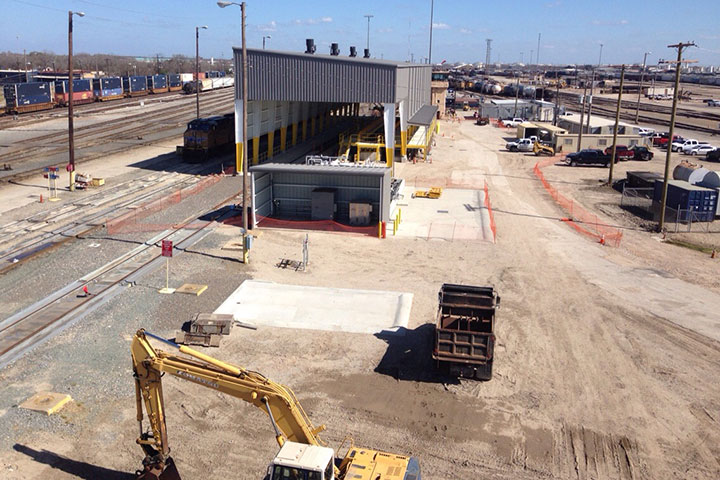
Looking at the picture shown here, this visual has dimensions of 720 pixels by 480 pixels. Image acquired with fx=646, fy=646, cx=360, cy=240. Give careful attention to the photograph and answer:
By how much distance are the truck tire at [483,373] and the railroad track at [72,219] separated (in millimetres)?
18580

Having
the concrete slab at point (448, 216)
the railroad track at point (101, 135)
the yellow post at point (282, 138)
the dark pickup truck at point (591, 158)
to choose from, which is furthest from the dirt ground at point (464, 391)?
the dark pickup truck at point (591, 158)

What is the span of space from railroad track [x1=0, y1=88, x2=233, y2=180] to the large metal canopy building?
14204 mm

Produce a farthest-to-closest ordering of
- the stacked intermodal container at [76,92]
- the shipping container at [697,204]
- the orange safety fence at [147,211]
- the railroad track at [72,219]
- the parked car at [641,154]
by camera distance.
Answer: the stacked intermodal container at [76,92]
the parked car at [641,154]
the shipping container at [697,204]
the orange safety fence at [147,211]
the railroad track at [72,219]

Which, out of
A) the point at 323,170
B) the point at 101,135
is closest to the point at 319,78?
the point at 323,170

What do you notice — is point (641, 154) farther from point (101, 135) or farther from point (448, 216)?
point (101, 135)

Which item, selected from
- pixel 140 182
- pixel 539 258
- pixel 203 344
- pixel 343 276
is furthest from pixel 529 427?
pixel 140 182

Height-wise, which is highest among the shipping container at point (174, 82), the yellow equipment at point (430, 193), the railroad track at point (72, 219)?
the shipping container at point (174, 82)

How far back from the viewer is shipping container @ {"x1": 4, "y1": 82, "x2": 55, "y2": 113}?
75.2m

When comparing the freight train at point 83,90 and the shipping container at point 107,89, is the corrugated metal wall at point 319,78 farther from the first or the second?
the shipping container at point 107,89

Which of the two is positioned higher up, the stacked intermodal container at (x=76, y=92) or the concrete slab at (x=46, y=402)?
the stacked intermodal container at (x=76, y=92)

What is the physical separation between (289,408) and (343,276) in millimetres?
14580

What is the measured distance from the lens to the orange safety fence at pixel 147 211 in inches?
1242

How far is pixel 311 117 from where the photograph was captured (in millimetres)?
64062

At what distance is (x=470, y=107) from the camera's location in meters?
121
